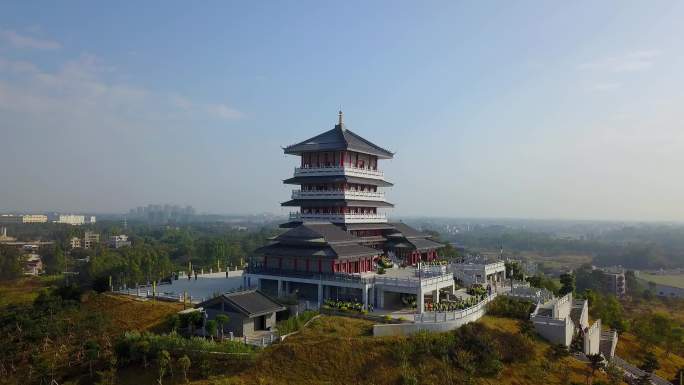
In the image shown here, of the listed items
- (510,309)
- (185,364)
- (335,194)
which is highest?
(335,194)

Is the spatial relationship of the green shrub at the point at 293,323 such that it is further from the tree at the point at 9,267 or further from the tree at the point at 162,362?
the tree at the point at 9,267

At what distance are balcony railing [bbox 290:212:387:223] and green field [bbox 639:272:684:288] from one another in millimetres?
109439

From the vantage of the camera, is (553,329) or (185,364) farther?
(553,329)

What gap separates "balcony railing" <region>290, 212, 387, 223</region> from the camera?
45.1 metres

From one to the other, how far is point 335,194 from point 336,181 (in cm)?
113

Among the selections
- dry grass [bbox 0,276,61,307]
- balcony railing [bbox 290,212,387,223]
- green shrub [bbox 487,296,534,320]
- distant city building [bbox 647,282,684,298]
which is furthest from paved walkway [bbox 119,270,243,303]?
distant city building [bbox 647,282,684,298]

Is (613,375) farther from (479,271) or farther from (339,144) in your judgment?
(339,144)

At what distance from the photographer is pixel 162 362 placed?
Answer: 85.5 ft

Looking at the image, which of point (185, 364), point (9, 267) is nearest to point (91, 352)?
point (185, 364)

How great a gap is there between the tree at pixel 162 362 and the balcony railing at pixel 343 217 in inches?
824

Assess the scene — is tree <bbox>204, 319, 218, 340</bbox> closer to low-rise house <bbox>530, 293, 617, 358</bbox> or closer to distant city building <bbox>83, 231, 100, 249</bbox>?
low-rise house <bbox>530, 293, 617, 358</bbox>

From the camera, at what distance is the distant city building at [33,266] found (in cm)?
9631

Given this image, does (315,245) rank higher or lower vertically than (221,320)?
higher

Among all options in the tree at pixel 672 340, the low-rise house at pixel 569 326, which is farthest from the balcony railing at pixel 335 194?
the tree at pixel 672 340
